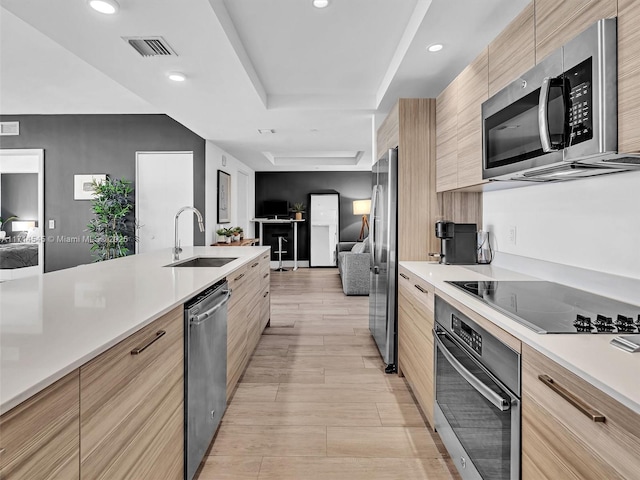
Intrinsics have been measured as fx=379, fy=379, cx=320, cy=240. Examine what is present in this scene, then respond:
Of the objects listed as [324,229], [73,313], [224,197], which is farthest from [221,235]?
[73,313]

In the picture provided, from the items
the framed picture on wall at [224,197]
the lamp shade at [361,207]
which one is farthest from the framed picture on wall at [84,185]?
the lamp shade at [361,207]

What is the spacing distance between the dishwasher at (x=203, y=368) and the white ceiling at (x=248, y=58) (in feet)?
5.46

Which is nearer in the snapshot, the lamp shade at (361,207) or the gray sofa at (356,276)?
the gray sofa at (356,276)

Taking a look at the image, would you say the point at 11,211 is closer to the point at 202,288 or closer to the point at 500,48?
the point at 202,288

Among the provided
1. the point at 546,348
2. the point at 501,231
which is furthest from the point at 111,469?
the point at 501,231

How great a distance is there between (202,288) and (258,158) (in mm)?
6083

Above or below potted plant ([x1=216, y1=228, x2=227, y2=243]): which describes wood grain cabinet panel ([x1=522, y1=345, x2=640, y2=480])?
below

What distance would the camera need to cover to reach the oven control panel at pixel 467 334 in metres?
1.45

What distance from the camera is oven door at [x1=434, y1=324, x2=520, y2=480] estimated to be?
1.21 metres

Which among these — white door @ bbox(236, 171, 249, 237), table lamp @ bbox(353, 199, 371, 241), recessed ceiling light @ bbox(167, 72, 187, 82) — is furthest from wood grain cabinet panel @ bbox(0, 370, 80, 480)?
table lamp @ bbox(353, 199, 371, 241)

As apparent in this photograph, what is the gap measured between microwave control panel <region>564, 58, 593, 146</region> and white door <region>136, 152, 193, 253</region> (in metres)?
5.18

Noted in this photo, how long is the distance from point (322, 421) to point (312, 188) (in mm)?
7664

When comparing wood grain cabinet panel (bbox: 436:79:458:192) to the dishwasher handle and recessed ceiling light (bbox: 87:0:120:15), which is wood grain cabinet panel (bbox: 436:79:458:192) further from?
recessed ceiling light (bbox: 87:0:120:15)

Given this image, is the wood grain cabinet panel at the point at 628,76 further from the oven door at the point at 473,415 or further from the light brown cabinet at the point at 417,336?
the light brown cabinet at the point at 417,336
